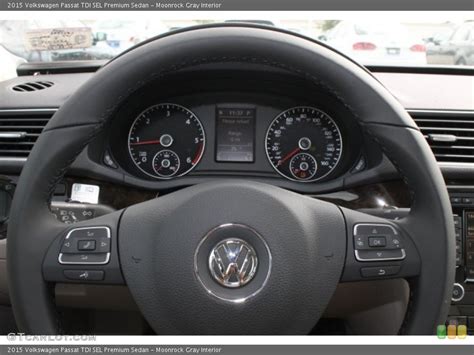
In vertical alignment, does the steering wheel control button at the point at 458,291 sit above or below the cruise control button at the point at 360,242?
below

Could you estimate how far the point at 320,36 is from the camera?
2.11m

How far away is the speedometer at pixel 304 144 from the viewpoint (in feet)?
6.21

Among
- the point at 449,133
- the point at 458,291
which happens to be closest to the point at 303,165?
the point at 449,133

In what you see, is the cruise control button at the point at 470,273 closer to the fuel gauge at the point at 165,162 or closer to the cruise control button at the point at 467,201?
the cruise control button at the point at 467,201

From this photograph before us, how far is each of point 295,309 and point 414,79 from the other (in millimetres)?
1411

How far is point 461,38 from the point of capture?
2.44 metres

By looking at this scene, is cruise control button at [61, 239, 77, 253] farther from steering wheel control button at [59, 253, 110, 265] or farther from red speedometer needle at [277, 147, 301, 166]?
red speedometer needle at [277, 147, 301, 166]

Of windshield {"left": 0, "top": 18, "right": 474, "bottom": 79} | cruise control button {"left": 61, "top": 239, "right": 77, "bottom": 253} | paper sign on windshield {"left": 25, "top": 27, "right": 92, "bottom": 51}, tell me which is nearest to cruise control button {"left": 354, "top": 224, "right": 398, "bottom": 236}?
cruise control button {"left": 61, "top": 239, "right": 77, "bottom": 253}

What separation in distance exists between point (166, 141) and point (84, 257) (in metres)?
0.71

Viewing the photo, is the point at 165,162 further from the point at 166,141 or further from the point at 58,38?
the point at 58,38

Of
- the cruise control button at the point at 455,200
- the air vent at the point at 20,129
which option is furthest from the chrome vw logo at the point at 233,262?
the air vent at the point at 20,129

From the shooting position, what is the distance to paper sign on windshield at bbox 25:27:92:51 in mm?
2316

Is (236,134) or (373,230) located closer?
(373,230)

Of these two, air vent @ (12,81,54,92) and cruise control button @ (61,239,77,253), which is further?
air vent @ (12,81,54,92)
